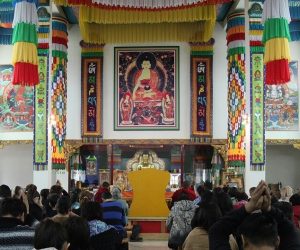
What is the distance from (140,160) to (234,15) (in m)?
Result: 5.52

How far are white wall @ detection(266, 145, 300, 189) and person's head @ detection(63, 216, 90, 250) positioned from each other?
643 inches

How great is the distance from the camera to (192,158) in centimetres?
1906

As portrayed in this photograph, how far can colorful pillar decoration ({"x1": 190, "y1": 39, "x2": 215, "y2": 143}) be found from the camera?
18.3 m

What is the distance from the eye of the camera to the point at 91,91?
60.8 feet

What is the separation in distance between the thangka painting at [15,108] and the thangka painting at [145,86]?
8.95 ft

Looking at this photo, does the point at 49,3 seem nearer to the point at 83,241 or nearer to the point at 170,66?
the point at 170,66

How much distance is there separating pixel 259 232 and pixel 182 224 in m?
3.77

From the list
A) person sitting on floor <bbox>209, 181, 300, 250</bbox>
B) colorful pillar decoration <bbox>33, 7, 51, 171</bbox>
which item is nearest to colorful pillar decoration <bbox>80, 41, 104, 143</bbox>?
colorful pillar decoration <bbox>33, 7, 51, 171</bbox>

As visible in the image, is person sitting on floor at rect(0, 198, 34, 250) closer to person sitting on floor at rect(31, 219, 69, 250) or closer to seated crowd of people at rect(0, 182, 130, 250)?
seated crowd of people at rect(0, 182, 130, 250)

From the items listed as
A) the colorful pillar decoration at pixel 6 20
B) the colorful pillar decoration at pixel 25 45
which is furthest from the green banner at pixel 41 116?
the colorful pillar decoration at pixel 25 45

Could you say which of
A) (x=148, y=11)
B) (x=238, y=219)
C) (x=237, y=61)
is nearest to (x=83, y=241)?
(x=238, y=219)

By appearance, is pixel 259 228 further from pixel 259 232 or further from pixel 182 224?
pixel 182 224

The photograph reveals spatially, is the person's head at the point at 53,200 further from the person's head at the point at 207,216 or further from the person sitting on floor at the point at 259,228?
the person sitting on floor at the point at 259,228

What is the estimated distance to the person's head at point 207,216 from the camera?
13.7ft
